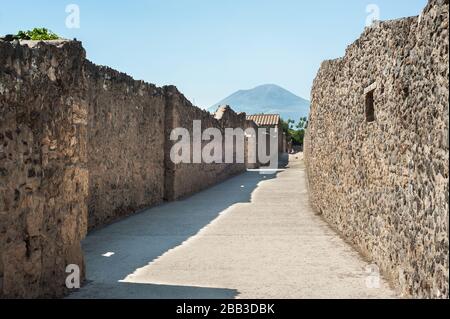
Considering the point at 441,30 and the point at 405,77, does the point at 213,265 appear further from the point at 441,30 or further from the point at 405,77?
the point at 441,30

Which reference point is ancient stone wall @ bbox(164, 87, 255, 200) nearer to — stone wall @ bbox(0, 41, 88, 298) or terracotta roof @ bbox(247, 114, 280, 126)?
stone wall @ bbox(0, 41, 88, 298)

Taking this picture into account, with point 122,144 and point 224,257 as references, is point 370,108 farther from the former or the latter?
point 122,144

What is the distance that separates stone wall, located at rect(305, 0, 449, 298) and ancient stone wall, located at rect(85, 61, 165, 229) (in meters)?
4.01

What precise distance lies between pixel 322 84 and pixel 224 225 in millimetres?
3365

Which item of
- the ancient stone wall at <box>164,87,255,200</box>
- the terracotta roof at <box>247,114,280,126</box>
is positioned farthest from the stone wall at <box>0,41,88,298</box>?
the terracotta roof at <box>247,114,280,126</box>

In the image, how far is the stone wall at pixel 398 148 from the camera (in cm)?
347

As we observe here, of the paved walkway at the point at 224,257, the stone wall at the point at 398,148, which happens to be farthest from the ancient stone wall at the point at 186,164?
the stone wall at the point at 398,148

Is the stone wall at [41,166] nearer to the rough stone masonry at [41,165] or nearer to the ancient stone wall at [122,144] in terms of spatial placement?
the rough stone masonry at [41,165]

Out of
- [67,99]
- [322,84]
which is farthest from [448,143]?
[322,84]

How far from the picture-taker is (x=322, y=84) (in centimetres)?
980

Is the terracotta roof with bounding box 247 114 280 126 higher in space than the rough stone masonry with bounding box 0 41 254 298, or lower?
higher

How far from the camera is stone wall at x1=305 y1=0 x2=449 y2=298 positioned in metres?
3.47

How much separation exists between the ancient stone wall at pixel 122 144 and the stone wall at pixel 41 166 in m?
3.60
